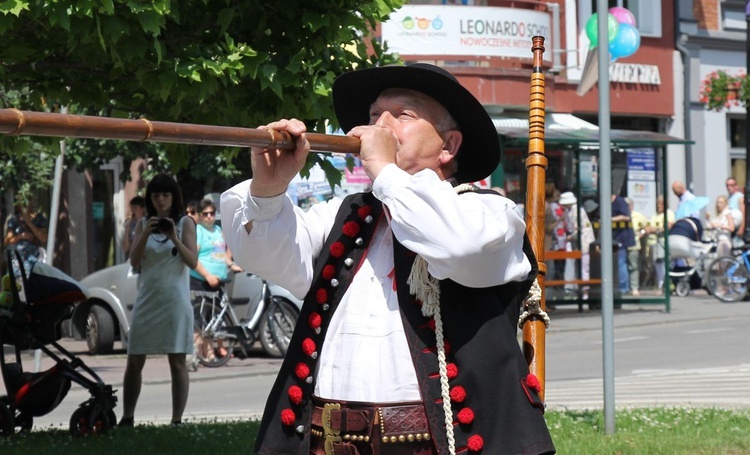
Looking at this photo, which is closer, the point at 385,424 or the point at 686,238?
the point at 385,424

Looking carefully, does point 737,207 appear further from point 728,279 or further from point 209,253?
point 209,253

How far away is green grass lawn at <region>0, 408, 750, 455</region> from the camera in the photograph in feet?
23.7

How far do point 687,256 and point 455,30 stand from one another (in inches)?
253

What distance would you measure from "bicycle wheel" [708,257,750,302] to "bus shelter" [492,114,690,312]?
56.1 inches

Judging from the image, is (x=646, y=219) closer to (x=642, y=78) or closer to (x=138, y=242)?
(x=642, y=78)

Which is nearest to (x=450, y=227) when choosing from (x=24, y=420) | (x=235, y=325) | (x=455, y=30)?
(x=24, y=420)

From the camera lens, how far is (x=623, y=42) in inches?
809

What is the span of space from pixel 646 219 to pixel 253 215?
58.8 feet

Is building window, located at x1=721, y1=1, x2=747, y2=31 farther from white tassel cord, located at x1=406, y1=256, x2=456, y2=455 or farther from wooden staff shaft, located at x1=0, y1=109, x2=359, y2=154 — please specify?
wooden staff shaft, located at x1=0, y1=109, x2=359, y2=154

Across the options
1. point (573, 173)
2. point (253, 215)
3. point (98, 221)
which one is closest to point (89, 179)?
point (98, 221)

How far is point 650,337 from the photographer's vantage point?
16.1 m

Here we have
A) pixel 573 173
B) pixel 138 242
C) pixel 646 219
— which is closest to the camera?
pixel 138 242

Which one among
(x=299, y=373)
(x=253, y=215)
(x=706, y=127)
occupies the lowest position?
(x=299, y=373)

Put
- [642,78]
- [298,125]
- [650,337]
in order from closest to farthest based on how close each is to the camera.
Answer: [298,125] < [650,337] < [642,78]
